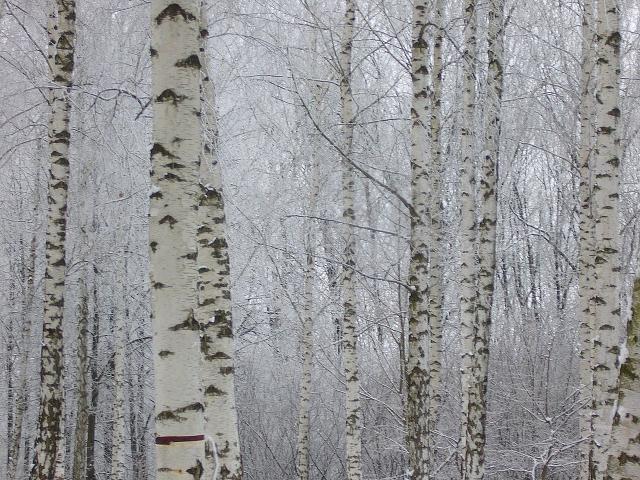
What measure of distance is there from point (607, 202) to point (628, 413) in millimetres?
3536

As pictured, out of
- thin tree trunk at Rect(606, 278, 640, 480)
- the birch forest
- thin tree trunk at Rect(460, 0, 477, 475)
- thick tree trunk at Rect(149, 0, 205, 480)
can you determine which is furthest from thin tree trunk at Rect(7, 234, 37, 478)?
thin tree trunk at Rect(606, 278, 640, 480)

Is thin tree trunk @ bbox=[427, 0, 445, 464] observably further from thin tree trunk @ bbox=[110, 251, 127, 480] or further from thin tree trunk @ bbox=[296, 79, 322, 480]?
thin tree trunk @ bbox=[110, 251, 127, 480]

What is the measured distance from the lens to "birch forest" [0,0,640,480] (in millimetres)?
5078

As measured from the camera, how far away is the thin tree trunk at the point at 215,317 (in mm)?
5820

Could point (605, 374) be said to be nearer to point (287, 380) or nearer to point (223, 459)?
point (223, 459)

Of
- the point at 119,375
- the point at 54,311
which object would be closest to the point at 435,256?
the point at 54,311

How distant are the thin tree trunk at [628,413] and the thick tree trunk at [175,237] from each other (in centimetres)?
178

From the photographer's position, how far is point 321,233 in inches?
675

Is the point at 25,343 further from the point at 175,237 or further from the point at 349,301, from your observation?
the point at 175,237

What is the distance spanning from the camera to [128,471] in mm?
20609

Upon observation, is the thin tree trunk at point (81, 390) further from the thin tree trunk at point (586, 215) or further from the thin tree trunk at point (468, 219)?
the thin tree trunk at point (586, 215)

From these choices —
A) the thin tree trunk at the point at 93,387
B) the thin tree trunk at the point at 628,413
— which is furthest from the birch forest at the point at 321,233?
the thin tree trunk at the point at 93,387

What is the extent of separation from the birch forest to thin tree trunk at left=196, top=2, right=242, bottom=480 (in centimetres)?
2

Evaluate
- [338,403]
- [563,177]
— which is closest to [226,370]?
[338,403]
